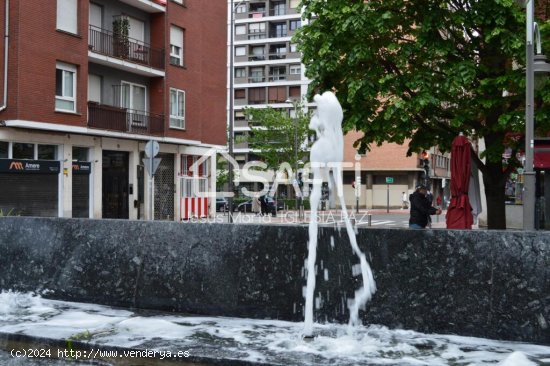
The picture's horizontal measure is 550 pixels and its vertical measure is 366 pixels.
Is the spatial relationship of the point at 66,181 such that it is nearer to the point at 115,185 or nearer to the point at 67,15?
the point at 115,185

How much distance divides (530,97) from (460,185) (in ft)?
7.13

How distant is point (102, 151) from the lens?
2731cm

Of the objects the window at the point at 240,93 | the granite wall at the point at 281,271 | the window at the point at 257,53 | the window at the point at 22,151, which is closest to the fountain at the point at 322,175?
the granite wall at the point at 281,271

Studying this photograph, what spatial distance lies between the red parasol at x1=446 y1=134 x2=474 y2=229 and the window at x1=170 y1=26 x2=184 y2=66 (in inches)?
856

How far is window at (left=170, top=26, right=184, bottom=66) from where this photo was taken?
3108cm

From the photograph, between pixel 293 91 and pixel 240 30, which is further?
pixel 240 30

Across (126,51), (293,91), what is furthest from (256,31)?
(126,51)

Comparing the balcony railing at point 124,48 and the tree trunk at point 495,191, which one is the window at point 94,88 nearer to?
the balcony railing at point 124,48

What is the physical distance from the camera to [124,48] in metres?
28.0

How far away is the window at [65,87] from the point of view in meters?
23.8

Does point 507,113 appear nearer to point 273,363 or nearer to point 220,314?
point 220,314

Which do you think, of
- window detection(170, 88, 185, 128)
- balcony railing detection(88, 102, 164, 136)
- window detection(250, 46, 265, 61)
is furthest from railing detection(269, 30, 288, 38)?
balcony railing detection(88, 102, 164, 136)

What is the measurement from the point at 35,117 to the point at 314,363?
2102cm

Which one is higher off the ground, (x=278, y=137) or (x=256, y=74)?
(x=256, y=74)
